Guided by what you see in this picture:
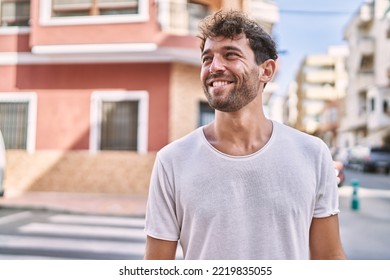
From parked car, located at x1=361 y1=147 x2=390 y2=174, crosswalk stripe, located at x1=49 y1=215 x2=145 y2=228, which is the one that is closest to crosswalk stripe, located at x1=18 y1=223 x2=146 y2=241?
crosswalk stripe, located at x1=49 y1=215 x2=145 y2=228

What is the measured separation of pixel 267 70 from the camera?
951 millimetres

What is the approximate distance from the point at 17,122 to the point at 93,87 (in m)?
1.14

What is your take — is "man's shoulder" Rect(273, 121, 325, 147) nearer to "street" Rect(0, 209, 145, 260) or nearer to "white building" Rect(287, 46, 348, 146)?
"white building" Rect(287, 46, 348, 146)

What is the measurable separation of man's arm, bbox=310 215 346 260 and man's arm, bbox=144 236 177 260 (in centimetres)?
Answer: 30

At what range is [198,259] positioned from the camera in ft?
3.08

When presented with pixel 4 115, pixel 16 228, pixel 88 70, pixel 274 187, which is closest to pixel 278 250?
pixel 274 187

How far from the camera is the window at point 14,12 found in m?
1.88

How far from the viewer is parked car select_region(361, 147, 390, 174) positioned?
8.15m

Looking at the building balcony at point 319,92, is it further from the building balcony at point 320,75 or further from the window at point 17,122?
the window at point 17,122

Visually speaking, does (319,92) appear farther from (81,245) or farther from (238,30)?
(238,30)

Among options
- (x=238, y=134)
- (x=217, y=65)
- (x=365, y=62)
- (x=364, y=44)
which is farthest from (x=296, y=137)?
(x=365, y=62)

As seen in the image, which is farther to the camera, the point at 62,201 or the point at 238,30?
the point at 62,201

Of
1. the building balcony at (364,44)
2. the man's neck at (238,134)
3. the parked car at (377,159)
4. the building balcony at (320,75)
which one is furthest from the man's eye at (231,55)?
the parked car at (377,159)
